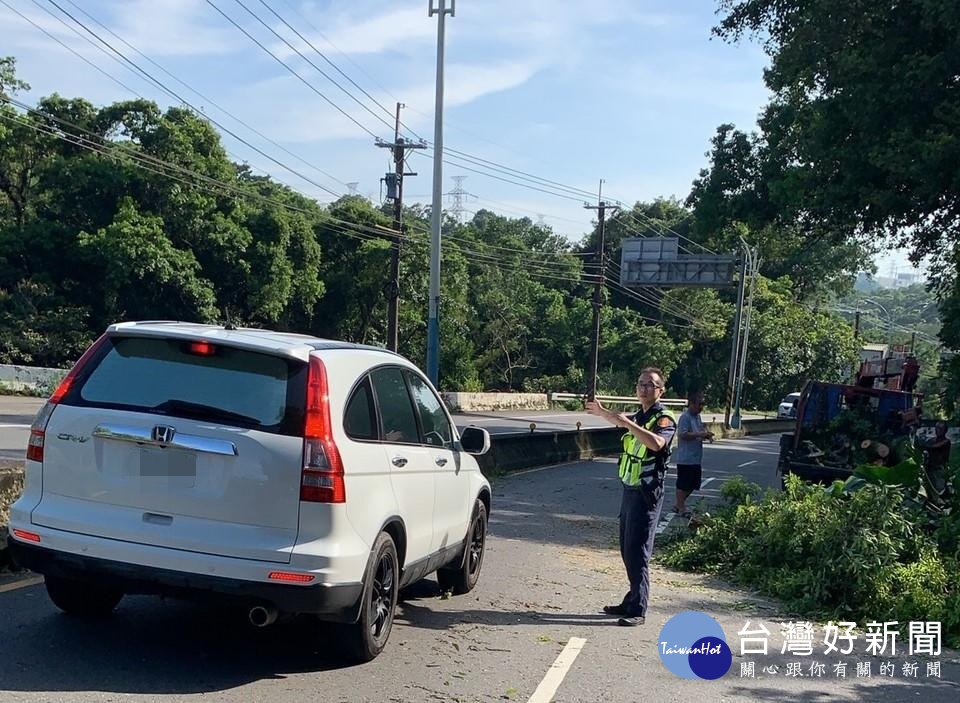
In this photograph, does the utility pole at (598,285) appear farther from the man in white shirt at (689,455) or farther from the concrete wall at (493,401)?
the man in white shirt at (689,455)

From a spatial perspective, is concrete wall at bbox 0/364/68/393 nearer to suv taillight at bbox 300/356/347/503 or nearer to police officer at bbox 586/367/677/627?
police officer at bbox 586/367/677/627

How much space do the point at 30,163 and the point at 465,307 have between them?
78.4ft

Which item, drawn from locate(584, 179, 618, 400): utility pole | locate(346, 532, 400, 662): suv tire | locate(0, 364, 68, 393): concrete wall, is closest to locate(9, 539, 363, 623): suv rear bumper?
locate(346, 532, 400, 662): suv tire

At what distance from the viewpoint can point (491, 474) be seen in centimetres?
1712

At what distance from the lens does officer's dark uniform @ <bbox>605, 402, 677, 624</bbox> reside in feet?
23.1

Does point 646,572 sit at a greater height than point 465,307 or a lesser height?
lesser

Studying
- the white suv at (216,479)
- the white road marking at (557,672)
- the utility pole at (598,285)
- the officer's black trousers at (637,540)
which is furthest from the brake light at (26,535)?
the utility pole at (598,285)

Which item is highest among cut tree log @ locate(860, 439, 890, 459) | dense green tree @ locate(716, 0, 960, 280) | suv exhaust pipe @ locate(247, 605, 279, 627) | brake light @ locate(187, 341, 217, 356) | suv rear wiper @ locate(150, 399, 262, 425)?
dense green tree @ locate(716, 0, 960, 280)

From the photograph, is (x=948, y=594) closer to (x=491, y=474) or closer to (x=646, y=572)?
(x=646, y=572)

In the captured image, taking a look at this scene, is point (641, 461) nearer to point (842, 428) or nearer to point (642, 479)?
point (642, 479)

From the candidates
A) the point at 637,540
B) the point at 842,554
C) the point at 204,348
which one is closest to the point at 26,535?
the point at 204,348

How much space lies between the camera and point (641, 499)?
706 cm

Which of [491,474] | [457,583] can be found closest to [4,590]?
[457,583]

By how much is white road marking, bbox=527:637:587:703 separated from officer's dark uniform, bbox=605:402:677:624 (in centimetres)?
68
